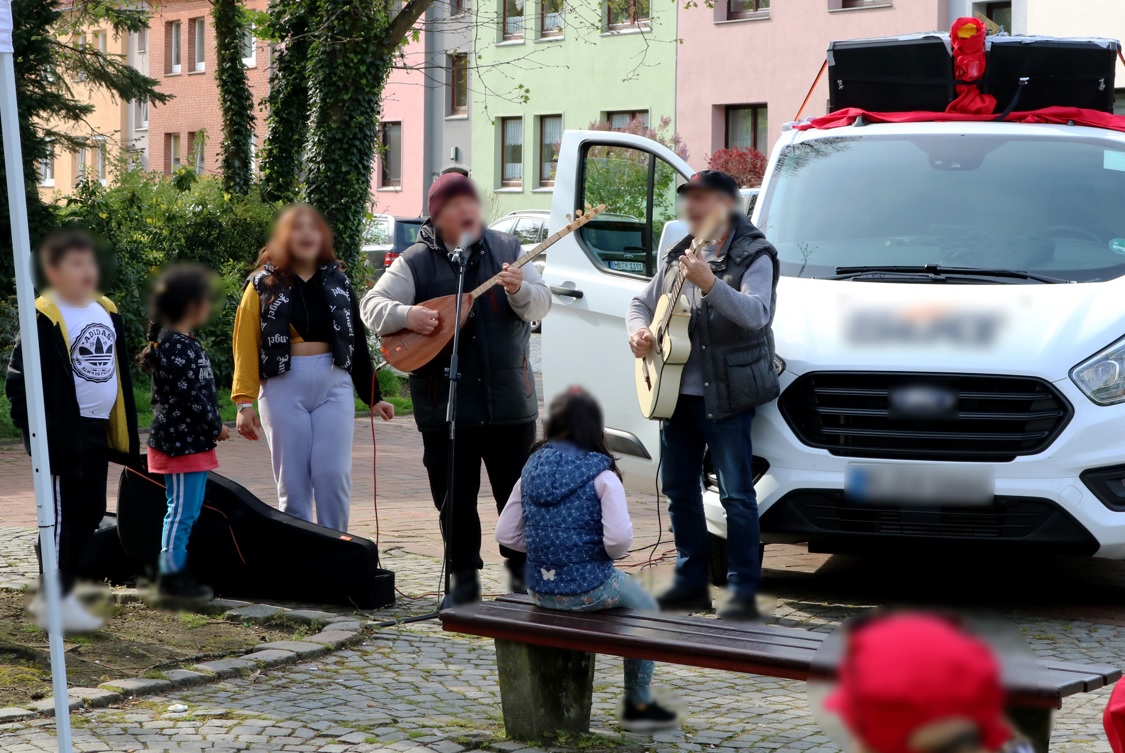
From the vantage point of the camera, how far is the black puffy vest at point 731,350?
6.12 m

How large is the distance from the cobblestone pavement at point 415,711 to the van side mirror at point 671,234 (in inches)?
69.6

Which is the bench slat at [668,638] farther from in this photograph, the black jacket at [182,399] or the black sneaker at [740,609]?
the black jacket at [182,399]

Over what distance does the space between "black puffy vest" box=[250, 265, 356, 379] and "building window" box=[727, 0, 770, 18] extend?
28.8m

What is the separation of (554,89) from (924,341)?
3260 cm

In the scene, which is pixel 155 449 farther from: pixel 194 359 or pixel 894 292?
pixel 894 292

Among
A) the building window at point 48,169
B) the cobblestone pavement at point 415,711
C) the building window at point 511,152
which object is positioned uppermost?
the building window at point 511,152

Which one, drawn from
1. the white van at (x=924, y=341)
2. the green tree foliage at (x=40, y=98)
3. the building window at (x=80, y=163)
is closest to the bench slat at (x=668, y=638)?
the white van at (x=924, y=341)

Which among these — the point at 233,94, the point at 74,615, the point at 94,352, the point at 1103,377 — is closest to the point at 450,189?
the point at 94,352

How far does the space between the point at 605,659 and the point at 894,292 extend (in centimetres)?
197

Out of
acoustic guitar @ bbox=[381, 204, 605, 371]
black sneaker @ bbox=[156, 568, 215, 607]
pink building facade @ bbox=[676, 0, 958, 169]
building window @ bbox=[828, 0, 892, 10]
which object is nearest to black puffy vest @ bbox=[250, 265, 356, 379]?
acoustic guitar @ bbox=[381, 204, 605, 371]

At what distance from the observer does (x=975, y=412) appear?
6285mm

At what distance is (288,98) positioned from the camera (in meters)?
17.2

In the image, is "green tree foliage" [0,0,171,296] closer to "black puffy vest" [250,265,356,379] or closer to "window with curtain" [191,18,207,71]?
"window with curtain" [191,18,207,71]

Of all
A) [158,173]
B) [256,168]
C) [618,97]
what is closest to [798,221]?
[158,173]
